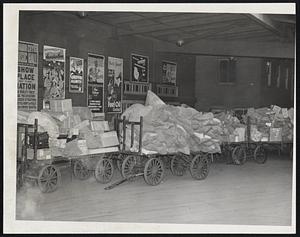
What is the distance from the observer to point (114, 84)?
5266 mm

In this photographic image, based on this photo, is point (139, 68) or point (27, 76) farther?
point (139, 68)

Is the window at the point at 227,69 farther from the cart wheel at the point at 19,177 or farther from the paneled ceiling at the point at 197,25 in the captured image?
the cart wheel at the point at 19,177

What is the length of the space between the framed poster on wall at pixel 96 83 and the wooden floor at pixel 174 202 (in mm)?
831

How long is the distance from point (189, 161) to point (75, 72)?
1.64 m

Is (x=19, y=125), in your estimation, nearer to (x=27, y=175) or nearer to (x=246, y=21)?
(x=27, y=175)

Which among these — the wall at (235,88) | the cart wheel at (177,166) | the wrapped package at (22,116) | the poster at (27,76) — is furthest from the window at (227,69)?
the wrapped package at (22,116)

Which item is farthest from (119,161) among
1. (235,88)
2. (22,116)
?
(235,88)

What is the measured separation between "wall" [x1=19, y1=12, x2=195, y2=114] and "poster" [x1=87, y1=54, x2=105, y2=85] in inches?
2.7

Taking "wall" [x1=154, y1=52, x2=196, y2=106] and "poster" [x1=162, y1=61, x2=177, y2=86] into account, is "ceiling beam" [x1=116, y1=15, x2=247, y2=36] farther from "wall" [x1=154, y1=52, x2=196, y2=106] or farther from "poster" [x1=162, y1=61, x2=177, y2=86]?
"poster" [x1=162, y1=61, x2=177, y2=86]

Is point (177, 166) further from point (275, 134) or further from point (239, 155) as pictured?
point (275, 134)

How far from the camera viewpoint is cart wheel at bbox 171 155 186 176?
17.3 feet

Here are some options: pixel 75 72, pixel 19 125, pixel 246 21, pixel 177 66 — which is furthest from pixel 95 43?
pixel 246 21

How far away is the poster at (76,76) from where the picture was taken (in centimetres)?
495

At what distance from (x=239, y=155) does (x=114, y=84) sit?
167 cm
